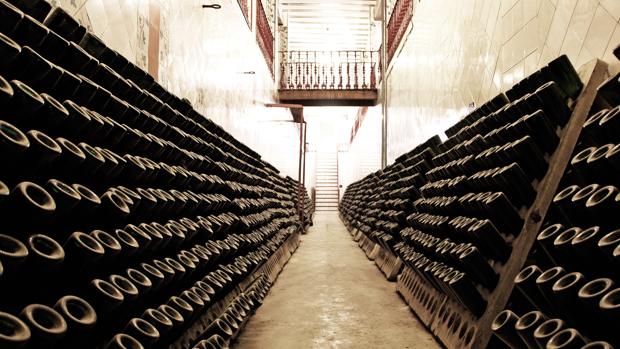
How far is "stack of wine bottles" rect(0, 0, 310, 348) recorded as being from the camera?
0.94m

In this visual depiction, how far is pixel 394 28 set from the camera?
25.3 feet

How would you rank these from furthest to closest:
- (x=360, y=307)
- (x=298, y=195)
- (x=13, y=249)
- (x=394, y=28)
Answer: (x=298, y=195) < (x=394, y=28) < (x=360, y=307) < (x=13, y=249)

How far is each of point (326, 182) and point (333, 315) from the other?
18867 mm

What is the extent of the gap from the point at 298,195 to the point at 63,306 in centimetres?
802

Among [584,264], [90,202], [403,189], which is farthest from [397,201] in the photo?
[90,202]

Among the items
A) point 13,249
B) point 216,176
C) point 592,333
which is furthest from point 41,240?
point 216,176

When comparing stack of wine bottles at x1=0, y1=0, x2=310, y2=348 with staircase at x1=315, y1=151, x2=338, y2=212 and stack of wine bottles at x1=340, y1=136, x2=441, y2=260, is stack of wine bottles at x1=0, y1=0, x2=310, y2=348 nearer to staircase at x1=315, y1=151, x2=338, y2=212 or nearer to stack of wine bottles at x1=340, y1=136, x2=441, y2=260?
stack of wine bottles at x1=340, y1=136, x2=441, y2=260

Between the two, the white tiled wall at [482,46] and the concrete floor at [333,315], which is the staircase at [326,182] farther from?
the concrete floor at [333,315]

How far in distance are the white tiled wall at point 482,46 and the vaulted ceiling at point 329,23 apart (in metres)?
6.27

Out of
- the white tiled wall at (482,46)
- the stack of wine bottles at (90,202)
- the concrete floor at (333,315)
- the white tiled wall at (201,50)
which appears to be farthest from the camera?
the concrete floor at (333,315)

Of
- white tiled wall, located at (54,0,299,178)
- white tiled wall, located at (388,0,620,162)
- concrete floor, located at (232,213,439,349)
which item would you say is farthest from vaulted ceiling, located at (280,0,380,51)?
concrete floor, located at (232,213,439,349)

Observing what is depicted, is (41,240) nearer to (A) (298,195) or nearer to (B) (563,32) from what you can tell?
(B) (563,32)

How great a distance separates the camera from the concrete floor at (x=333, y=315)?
7.61 ft

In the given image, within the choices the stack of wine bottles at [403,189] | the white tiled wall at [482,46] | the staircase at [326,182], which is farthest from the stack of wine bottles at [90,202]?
the staircase at [326,182]
